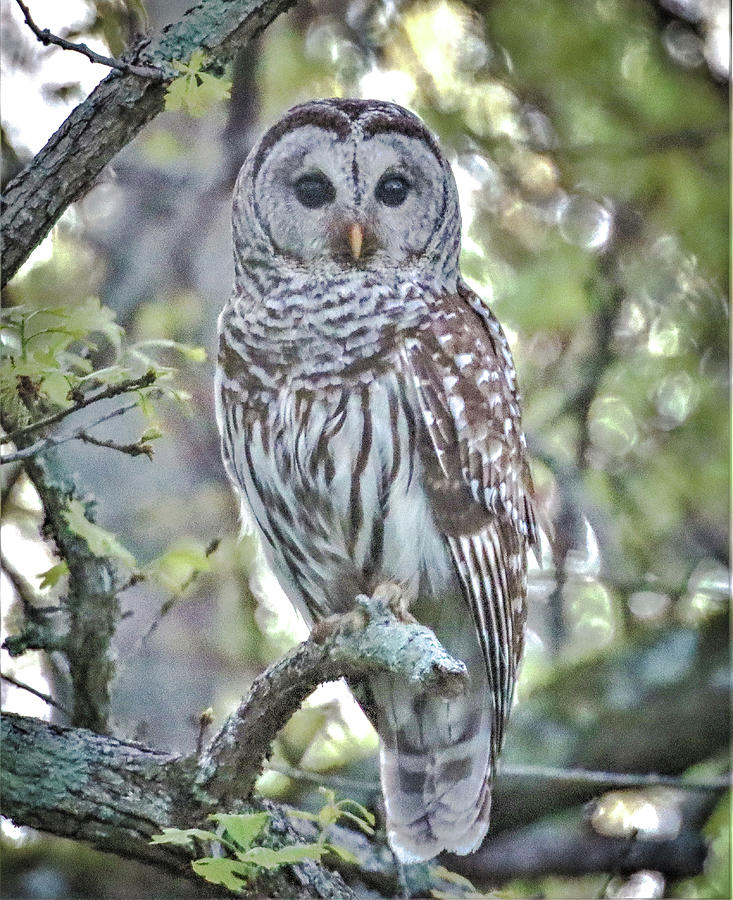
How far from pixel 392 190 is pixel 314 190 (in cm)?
10

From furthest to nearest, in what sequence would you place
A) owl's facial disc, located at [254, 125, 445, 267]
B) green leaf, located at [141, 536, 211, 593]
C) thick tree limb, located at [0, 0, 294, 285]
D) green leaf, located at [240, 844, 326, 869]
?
owl's facial disc, located at [254, 125, 445, 267] → green leaf, located at [141, 536, 211, 593] → thick tree limb, located at [0, 0, 294, 285] → green leaf, located at [240, 844, 326, 869]

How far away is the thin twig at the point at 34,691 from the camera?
1346mm

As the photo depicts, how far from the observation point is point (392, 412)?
1.43 m

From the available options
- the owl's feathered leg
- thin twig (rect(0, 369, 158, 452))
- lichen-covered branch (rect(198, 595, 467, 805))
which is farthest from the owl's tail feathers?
thin twig (rect(0, 369, 158, 452))

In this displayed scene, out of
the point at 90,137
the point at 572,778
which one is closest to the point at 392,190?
the point at 90,137

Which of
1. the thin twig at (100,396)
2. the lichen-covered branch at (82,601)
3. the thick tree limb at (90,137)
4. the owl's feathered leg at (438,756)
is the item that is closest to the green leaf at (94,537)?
the lichen-covered branch at (82,601)

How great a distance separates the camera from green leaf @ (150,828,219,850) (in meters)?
1.16

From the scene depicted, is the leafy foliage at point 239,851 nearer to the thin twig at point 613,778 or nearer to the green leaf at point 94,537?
the green leaf at point 94,537

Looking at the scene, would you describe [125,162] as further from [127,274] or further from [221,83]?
[221,83]

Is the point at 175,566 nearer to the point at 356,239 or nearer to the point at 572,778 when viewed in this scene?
the point at 356,239

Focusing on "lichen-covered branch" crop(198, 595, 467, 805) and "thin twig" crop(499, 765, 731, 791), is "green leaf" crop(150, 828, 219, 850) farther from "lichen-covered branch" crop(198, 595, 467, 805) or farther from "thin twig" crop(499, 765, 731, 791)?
"thin twig" crop(499, 765, 731, 791)

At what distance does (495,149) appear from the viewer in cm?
201

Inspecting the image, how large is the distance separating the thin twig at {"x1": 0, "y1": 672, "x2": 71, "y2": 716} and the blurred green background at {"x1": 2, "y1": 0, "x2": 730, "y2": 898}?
27mm

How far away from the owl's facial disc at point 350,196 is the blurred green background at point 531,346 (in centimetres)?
17
